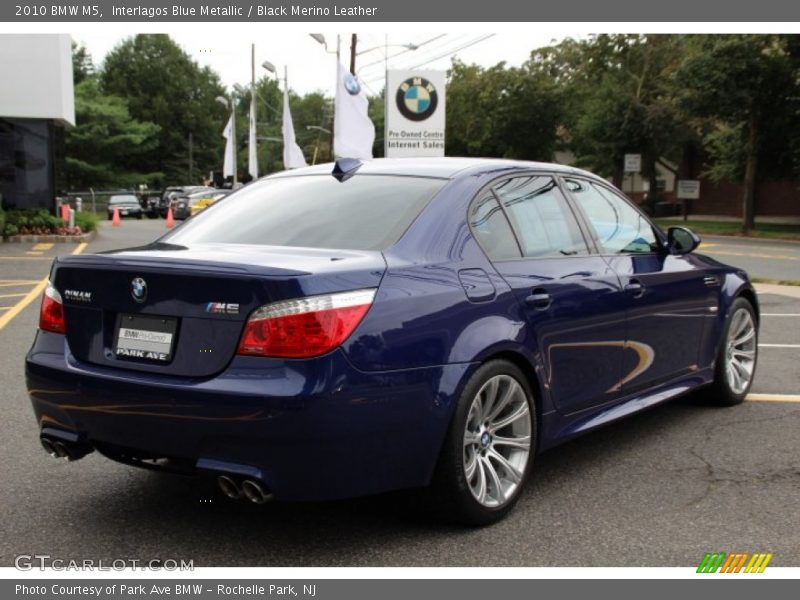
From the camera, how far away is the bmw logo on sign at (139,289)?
3.54m

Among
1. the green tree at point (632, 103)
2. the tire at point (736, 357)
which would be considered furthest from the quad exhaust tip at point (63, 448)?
the green tree at point (632, 103)

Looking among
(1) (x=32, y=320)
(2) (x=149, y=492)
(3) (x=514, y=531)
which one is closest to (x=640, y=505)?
(3) (x=514, y=531)

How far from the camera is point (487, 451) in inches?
156

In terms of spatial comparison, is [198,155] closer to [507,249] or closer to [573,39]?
[573,39]

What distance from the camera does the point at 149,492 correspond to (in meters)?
4.34

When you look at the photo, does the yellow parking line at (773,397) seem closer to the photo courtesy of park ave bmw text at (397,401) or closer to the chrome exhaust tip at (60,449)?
the photo courtesy of park ave bmw text at (397,401)

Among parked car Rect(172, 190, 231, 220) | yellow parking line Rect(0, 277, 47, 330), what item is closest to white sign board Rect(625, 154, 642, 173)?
parked car Rect(172, 190, 231, 220)

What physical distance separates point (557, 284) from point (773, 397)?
2.96 meters

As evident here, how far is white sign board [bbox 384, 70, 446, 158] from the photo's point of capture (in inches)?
690

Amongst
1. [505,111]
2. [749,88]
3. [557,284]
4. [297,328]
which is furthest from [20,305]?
[505,111]

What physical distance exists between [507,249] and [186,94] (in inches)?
3230

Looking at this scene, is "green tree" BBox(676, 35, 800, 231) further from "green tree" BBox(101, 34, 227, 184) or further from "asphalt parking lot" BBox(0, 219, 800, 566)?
"green tree" BBox(101, 34, 227, 184)

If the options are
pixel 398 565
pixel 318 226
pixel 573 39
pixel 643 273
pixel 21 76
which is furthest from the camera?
pixel 573 39
